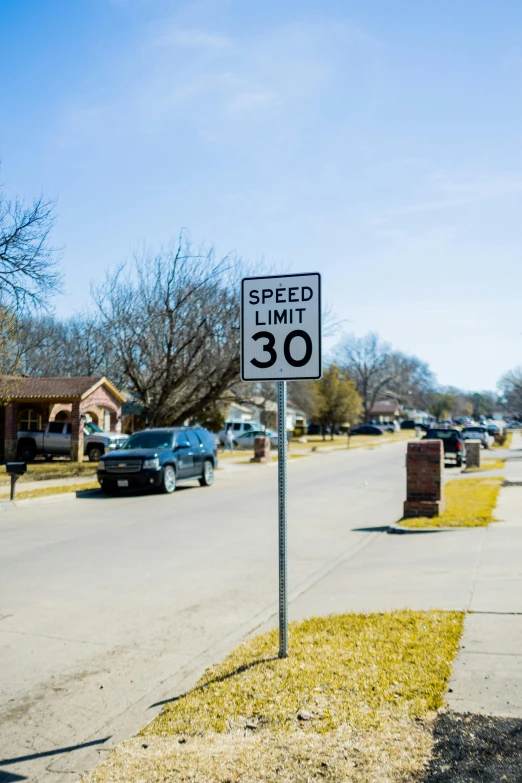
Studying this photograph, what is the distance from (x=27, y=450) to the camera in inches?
1433

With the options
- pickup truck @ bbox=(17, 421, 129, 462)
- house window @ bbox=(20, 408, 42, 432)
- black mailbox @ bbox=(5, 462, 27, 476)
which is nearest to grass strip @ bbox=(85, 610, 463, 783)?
black mailbox @ bbox=(5, 462, 27, 476)

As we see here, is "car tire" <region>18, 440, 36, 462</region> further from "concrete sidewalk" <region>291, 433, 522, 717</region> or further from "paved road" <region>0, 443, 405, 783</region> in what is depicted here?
"concrete sidewalk" <region>291, 433, 522, 717</region>

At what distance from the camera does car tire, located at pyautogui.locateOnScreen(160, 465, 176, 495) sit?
2028 cm

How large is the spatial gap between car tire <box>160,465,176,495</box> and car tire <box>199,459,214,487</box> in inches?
90.2

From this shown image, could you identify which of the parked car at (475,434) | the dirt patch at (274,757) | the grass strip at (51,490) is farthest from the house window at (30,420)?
the dirt patch at (274,757)

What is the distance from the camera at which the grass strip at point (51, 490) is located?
1922 centimetres

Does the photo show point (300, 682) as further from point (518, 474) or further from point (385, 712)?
point (518, 474)

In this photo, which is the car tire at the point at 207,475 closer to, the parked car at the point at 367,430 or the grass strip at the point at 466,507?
the grass strip at the point at 466,507

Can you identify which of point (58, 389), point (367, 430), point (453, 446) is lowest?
point (453, 446)

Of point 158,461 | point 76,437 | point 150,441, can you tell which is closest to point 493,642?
point 158,461

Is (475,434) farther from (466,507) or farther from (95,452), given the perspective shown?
(466,507)

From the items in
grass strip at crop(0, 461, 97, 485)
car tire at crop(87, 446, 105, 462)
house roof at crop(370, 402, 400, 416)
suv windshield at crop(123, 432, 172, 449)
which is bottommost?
grass strip at crop(0, 461, 97, 485)

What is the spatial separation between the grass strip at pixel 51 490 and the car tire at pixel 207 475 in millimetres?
3147

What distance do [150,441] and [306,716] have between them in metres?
17.4
